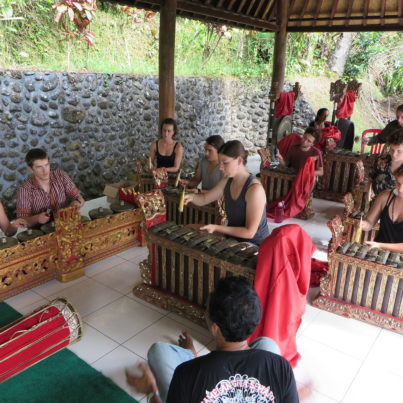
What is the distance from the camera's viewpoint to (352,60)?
13203mm

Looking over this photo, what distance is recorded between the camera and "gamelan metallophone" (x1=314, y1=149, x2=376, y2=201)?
A: 5855 millimetres

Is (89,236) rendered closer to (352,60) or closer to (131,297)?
(131,297)

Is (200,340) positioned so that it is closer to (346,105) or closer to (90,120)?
(90,120)

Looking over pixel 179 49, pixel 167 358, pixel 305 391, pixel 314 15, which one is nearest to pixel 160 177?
pixel 167 358

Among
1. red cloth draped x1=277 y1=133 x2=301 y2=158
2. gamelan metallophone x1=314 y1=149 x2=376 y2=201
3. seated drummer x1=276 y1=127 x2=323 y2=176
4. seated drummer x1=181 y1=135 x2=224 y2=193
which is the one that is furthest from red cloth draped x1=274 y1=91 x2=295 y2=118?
seated drummer x1=181 y1=135 x2=224 y2=193

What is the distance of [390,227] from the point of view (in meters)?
3.09

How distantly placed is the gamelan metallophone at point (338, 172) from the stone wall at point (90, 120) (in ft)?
10.1

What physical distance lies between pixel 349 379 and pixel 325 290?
817mm

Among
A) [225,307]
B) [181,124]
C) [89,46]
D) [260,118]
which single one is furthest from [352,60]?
[225,307]

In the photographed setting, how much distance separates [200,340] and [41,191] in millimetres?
2063

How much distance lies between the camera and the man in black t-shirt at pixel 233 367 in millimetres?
1205

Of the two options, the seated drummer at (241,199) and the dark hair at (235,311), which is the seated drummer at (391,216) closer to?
the seated drummer at (241,199)

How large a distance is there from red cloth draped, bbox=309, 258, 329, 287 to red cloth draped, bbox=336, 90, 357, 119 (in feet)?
14.9

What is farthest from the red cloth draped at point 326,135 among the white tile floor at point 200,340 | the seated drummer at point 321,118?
the white tile floor at point 200,340
